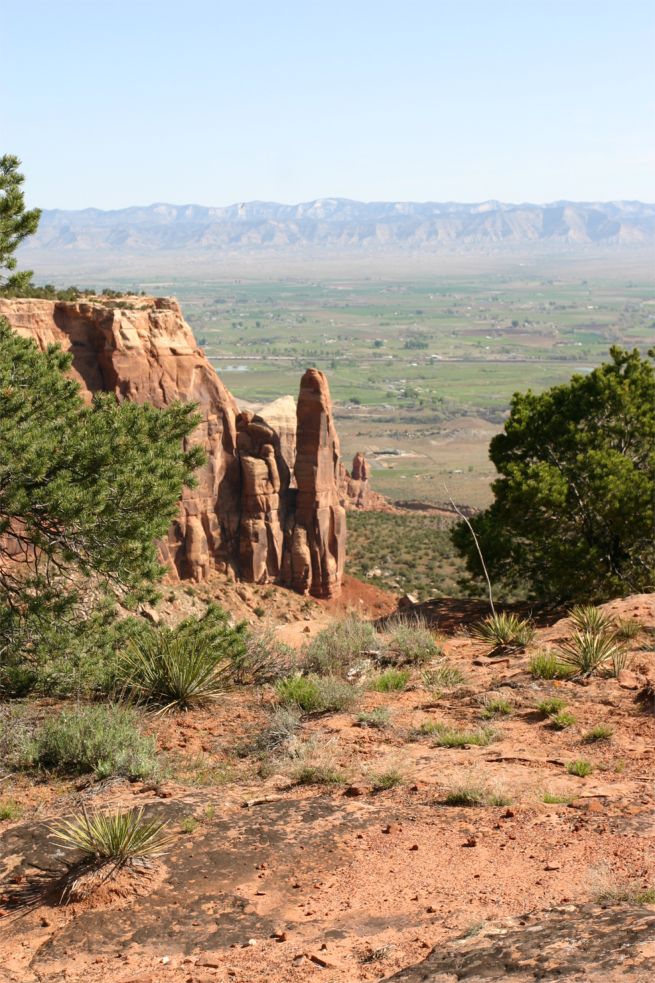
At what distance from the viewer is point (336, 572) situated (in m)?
46.0

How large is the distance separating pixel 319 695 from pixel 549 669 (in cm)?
301

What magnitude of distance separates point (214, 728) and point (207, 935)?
446cm

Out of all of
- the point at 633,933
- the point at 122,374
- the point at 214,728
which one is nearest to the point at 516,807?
the point at 633,933

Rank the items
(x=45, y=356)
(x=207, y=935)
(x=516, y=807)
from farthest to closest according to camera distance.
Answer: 1. (x=45, y=356)
2. (x=516, y=807)
3. (x=207, y=935)

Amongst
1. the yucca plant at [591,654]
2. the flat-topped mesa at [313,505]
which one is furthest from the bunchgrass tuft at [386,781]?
the flat-topped mesa at [313,505]

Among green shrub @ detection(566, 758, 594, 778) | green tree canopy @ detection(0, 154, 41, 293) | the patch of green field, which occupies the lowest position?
the patch of green field

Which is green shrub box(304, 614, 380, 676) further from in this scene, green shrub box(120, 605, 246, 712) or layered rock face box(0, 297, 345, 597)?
layered rock face box(0, 297, 345, 597)

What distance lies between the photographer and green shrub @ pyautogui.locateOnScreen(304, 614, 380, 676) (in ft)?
44.8

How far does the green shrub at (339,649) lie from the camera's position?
1364cm

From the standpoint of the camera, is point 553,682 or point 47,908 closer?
point 47,908

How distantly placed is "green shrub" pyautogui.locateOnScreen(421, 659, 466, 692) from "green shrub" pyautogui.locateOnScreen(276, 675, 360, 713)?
1.08 metres

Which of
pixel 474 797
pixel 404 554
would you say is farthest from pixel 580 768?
pixel 404 554

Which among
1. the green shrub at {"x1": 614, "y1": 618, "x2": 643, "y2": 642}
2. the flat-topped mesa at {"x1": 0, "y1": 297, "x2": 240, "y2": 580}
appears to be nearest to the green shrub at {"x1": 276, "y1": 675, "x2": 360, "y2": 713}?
the green shrub at {"x1": 614, "y1": 618, "x2": 643, "y2": 642}

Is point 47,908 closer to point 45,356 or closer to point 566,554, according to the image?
point 45,356
